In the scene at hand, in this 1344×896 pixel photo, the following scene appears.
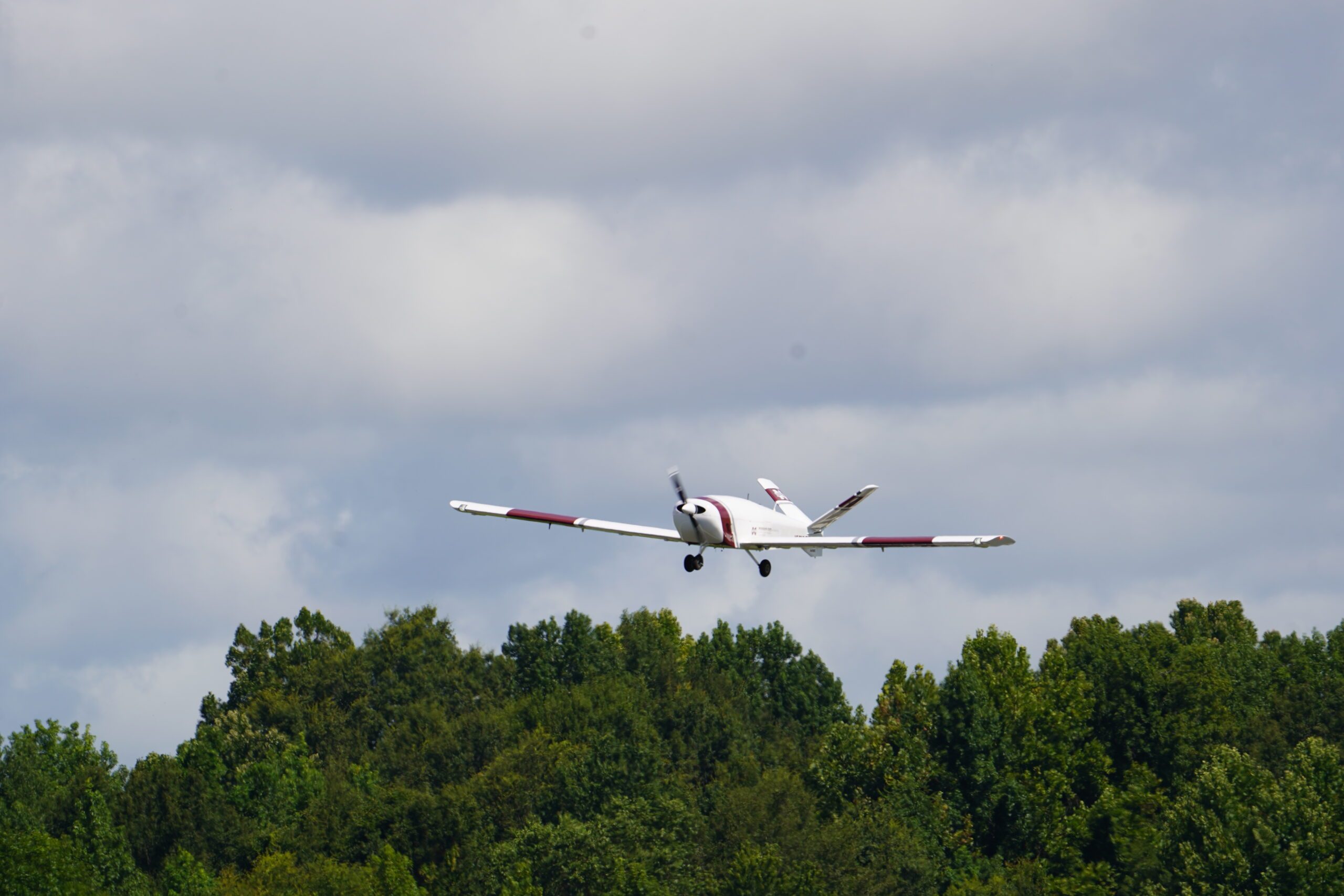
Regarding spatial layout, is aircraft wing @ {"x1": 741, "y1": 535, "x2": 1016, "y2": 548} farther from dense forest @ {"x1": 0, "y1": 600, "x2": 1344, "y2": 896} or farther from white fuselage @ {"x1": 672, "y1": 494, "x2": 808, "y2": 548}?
dense forest @ {"x1": 0, "y1": 600, "x2": 1344, "y2": 896}

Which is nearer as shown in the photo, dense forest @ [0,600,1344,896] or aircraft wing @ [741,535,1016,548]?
aircraft wing @ [741,535,1016,548]

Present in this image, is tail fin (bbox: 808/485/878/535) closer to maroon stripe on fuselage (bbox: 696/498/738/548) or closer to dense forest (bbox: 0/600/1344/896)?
maroon stripe on fuselage (bbox: 696/498/738/548)

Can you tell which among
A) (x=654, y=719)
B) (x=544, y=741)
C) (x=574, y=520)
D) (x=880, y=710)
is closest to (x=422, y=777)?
(x=544, y=741)

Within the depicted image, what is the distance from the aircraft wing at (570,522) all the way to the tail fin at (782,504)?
14.1 feet

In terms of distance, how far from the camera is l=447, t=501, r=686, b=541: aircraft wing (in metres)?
56.7

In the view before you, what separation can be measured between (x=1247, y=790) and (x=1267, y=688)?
47842 millimetres

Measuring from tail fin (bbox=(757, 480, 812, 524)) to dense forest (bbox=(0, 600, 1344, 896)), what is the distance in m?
48.5

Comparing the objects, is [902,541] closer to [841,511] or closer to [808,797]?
[841,511]

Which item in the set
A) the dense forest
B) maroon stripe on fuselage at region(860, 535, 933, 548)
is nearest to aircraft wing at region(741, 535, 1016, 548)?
maroon stripe on fuselage at region(860, 535, 933, 548)

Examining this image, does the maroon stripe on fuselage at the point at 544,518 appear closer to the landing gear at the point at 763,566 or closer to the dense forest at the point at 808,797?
the landing gear at the point at 763,566

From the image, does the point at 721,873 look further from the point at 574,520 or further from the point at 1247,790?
the point at 574,520

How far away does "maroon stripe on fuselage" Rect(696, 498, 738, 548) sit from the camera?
55.1 m

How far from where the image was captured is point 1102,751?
129 meters

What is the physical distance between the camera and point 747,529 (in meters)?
55.9
